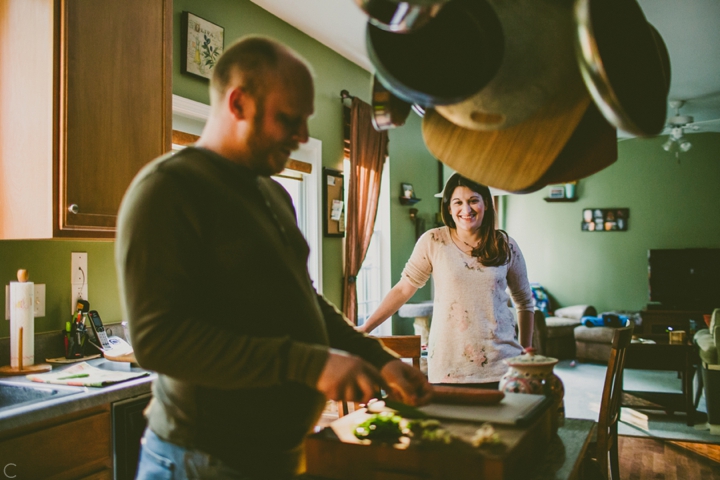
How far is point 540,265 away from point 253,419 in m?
8.69

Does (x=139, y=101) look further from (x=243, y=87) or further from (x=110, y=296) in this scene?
(x=243, y=87)

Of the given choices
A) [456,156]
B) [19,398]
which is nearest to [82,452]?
[19,398]

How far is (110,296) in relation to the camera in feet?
8.53

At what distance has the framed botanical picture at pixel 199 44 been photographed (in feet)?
10.1

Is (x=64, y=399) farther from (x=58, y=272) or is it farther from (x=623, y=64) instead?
(x=623, y=64)

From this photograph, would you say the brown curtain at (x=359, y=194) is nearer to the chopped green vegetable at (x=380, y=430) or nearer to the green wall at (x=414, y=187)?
the green wall at (x=414, y=187)

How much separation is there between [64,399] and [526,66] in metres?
1.52

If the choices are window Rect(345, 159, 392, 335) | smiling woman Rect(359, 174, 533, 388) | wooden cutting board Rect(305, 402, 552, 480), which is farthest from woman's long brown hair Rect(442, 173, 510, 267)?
window Rect(345, 159, 392, 335)

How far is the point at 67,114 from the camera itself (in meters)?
1.99

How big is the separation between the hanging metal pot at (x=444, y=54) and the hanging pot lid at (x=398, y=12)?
8 cm

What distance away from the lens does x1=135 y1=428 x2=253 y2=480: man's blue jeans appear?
0.94 m

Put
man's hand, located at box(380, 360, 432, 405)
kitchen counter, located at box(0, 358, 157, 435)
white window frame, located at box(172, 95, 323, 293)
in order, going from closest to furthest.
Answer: man's hand, located at box(380, 360, 432, 405) → kitchen counter, located at box(0, 358, 157, 435) → white window frame, located at box(172, 95, 323, 293)

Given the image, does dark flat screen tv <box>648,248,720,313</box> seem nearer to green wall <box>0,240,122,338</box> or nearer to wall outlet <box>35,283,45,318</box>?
green wall <box>0,240,122,338</box>

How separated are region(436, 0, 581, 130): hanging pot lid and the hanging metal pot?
0.02 metres
